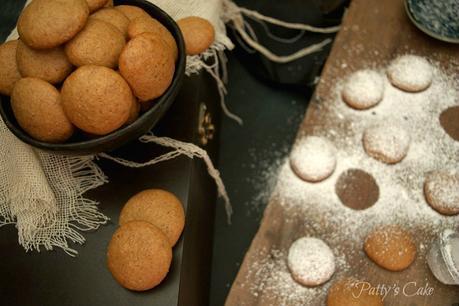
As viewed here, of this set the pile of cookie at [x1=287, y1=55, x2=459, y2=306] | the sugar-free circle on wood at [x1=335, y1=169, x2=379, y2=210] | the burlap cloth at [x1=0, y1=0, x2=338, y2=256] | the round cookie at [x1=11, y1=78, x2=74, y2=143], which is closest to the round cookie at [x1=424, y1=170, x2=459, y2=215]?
the pile of cookie at [x1=287, y1=55, x2=459, y2=306]

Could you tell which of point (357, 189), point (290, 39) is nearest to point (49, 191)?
point (357, 189)

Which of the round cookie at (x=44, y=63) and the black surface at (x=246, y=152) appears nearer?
the round cookie at (x=44, y=63)

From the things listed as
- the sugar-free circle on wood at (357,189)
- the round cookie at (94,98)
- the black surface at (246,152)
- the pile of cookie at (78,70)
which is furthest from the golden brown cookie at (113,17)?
the black surface at (246,152)

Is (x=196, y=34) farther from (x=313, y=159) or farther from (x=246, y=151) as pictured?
(x=246, y=151)

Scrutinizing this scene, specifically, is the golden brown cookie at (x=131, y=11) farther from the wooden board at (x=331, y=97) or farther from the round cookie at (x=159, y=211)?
the wooden board at (x=331, y=97)

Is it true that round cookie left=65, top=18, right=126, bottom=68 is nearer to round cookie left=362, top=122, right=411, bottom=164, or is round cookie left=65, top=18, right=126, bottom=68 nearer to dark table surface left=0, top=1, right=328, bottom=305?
round cookie left=362, top=122, right=411, bottom=164
